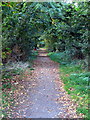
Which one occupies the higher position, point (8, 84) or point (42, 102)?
point (8, 84)

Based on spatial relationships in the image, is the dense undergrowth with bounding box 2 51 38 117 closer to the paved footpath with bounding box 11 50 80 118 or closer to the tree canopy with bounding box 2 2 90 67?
the paved footpath with bounding box 11 50 80 118

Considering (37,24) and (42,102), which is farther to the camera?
(37,24)

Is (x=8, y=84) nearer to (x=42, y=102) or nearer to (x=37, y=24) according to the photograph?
(x=42, y=102)

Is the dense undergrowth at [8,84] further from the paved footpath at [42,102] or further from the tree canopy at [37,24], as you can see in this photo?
the tree canopy at [37,24]

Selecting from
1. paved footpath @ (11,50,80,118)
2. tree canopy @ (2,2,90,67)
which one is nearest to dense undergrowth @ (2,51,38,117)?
paved footpath @ (11,50,80,118)

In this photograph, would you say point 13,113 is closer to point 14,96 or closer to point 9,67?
point 14,96

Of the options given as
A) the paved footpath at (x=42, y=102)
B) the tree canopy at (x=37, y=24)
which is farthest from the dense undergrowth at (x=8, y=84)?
the tree canopy at (x=37, y=24)

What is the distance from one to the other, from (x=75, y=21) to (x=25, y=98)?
25.0 ft

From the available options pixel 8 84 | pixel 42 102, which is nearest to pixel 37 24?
pixel 8 84

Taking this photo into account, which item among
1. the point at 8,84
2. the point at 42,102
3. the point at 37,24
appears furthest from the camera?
the point at 37,24

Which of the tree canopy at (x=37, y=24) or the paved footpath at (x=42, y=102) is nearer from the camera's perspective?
the paved footpath at (x=42, y=102)

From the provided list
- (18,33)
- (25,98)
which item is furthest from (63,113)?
(18,33)

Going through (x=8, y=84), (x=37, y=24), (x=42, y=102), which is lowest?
(x=42, y=102)

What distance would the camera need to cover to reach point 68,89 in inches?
274
